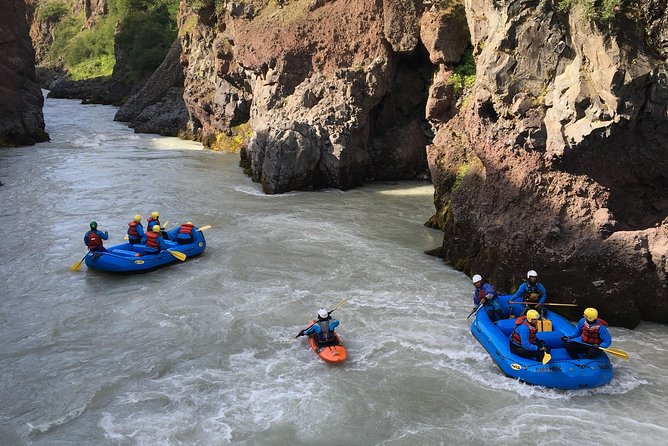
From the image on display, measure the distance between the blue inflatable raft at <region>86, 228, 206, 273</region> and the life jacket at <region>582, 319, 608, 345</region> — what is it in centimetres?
901

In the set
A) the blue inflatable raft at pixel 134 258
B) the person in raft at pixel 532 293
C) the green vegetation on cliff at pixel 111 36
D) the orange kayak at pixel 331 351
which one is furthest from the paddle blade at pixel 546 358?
the green vegetation on cliff at pixel 111 36

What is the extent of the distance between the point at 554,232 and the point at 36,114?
29.9 m

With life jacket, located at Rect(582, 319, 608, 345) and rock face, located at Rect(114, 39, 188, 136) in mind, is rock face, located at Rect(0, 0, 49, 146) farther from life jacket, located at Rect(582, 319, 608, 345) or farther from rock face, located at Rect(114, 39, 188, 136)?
life jacket, located at Rect(582, 319, 608, 345)

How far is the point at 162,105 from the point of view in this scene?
38.9 m

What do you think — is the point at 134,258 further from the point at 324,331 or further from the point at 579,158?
the point at 579,158

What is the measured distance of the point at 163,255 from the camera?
13.8m

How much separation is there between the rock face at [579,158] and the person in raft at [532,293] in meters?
0.93

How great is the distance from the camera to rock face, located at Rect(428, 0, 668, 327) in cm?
1043

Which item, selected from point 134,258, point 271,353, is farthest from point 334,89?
point 271,353

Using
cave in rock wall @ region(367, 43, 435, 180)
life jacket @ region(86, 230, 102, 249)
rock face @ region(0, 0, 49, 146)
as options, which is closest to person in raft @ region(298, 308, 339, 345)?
life jacket @ region(86, 230, 102, 249)

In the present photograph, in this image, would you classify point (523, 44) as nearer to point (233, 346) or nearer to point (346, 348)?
point (346, 348)

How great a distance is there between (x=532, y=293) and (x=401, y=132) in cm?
1322

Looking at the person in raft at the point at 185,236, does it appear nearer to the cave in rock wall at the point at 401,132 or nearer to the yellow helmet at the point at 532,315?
the yellow helmet at the point at 532,315

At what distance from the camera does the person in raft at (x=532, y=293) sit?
10391mm
